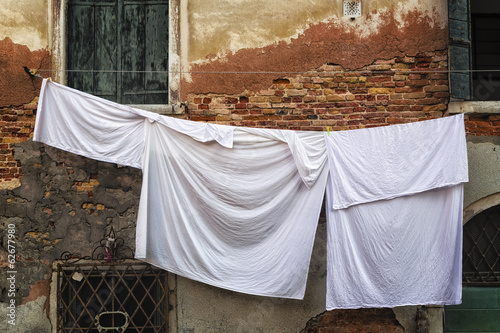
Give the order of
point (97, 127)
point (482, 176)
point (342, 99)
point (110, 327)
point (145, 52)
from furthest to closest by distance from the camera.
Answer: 1. point (145, 52)
2. point (342, 99)
3. point (482, 176)
4. point (110, 327)
5. point (97, 127)

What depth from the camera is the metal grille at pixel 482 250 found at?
507 cm

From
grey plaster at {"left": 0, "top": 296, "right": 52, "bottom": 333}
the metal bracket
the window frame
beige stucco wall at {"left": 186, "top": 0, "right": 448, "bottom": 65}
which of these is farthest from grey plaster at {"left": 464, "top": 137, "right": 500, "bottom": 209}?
grey plaster at {"left": 0, "top": 296, "right": 52, "bottom": 333}

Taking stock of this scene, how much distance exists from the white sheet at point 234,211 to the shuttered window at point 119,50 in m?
0.87

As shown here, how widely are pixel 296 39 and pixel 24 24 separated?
272 cm

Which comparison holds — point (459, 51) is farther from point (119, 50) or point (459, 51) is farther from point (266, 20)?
point (119, 50)

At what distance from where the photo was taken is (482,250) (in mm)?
5090

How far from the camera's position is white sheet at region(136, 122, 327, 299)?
4.46 metres

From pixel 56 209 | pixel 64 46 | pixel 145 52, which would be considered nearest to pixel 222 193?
pixel 56 209

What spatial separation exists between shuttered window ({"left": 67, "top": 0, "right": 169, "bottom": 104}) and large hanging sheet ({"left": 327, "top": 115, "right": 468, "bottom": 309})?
2102 millimetres

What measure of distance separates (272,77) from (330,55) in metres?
0.62

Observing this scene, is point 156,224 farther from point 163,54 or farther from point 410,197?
point 410,197

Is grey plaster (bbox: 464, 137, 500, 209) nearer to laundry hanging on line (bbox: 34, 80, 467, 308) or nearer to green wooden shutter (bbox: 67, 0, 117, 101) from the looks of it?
laundry hanging on line (bbox: 34, 80, 467, 308)

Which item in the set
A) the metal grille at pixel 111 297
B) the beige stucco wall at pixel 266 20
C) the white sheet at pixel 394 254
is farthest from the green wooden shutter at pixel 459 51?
the metal grille at pixel 111 297

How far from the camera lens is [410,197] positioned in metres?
4.48
